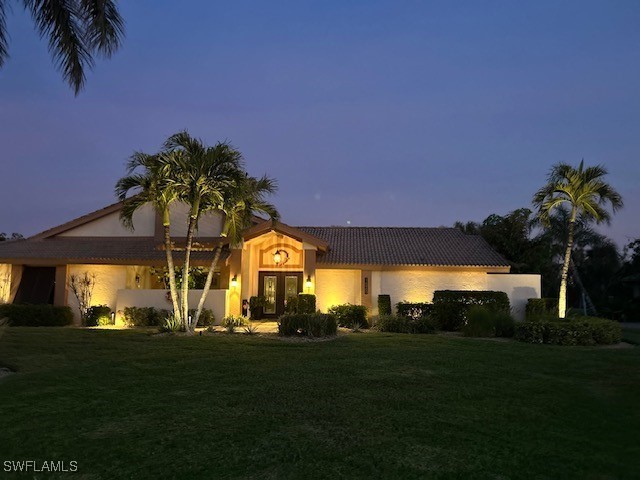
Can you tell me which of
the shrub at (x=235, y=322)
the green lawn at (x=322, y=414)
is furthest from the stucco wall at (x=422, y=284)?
the green lawn at (x=322, y=414)

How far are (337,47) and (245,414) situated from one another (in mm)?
19777

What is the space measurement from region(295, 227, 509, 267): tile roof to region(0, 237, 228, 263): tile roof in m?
6.97

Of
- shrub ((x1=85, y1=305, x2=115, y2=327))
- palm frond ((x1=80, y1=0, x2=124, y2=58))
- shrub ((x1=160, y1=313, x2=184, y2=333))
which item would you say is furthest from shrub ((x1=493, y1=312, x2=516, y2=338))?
shrub ((x1=85, y1=305, x2=115, y2=327))

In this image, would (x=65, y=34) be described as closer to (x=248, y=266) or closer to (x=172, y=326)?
(x=172, y=326)

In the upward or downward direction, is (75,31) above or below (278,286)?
above

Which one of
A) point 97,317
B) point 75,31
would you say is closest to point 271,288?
point 97,317

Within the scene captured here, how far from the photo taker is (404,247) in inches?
960

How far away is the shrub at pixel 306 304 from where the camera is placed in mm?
19656

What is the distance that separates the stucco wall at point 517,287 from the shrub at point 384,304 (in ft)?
16.0

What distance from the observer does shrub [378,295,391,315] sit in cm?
2061

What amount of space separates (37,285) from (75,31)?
674 inches

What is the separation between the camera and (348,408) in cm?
640

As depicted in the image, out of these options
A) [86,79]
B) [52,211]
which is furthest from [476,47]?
[52,211]

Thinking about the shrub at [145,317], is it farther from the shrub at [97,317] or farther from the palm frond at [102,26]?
the palm frond at [102,26]
